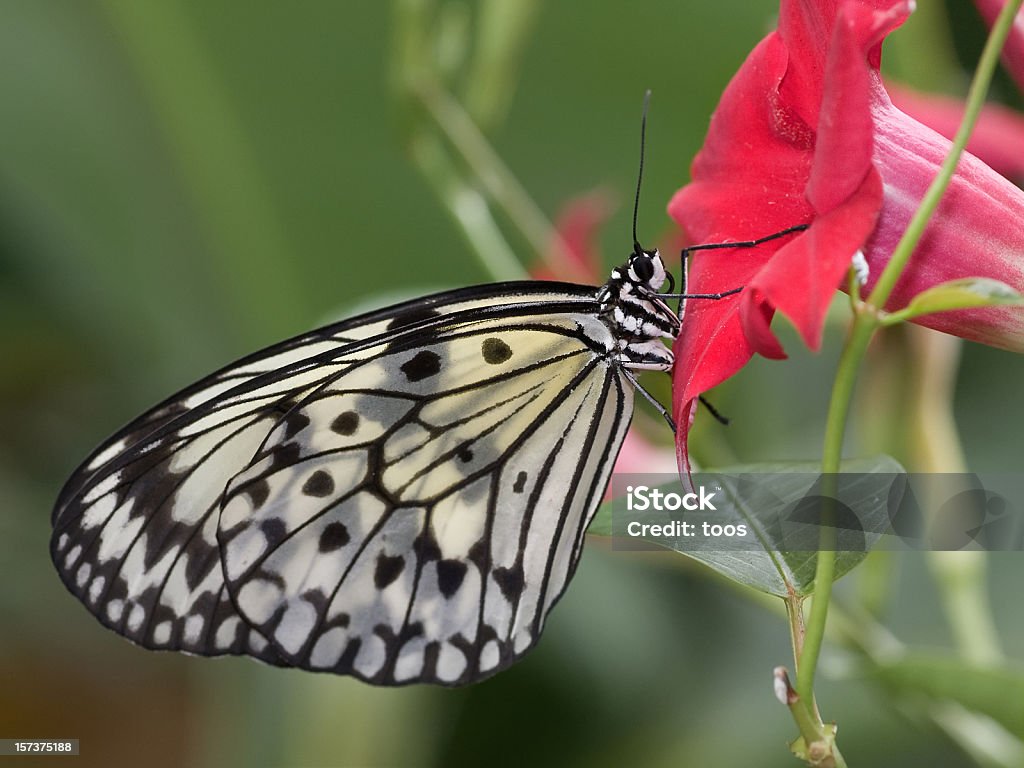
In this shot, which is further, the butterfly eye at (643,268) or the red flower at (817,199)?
the butterfly eye at (643,268)

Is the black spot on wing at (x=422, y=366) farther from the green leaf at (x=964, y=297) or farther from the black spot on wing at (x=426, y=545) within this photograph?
the green leaf at (x=964, y=297)

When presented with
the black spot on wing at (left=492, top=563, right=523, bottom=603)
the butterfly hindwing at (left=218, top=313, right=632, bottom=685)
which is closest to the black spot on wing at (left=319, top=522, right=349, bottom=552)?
the butterfly hindwing at (left=218, top=313, right=632, bottom=685)

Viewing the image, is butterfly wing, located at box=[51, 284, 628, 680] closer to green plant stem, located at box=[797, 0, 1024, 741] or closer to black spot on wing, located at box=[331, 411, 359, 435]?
black spot on wing, located at box=[331, 411, 359, 435]

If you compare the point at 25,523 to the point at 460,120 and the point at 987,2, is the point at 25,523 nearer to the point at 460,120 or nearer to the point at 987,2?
the point at 460,120

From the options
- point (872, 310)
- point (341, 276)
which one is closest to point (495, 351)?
point (872, 310)

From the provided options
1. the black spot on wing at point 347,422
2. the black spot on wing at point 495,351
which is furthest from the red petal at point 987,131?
the black spot on wing at point 347,422

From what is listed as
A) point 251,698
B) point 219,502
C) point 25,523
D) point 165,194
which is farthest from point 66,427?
point 219,502
